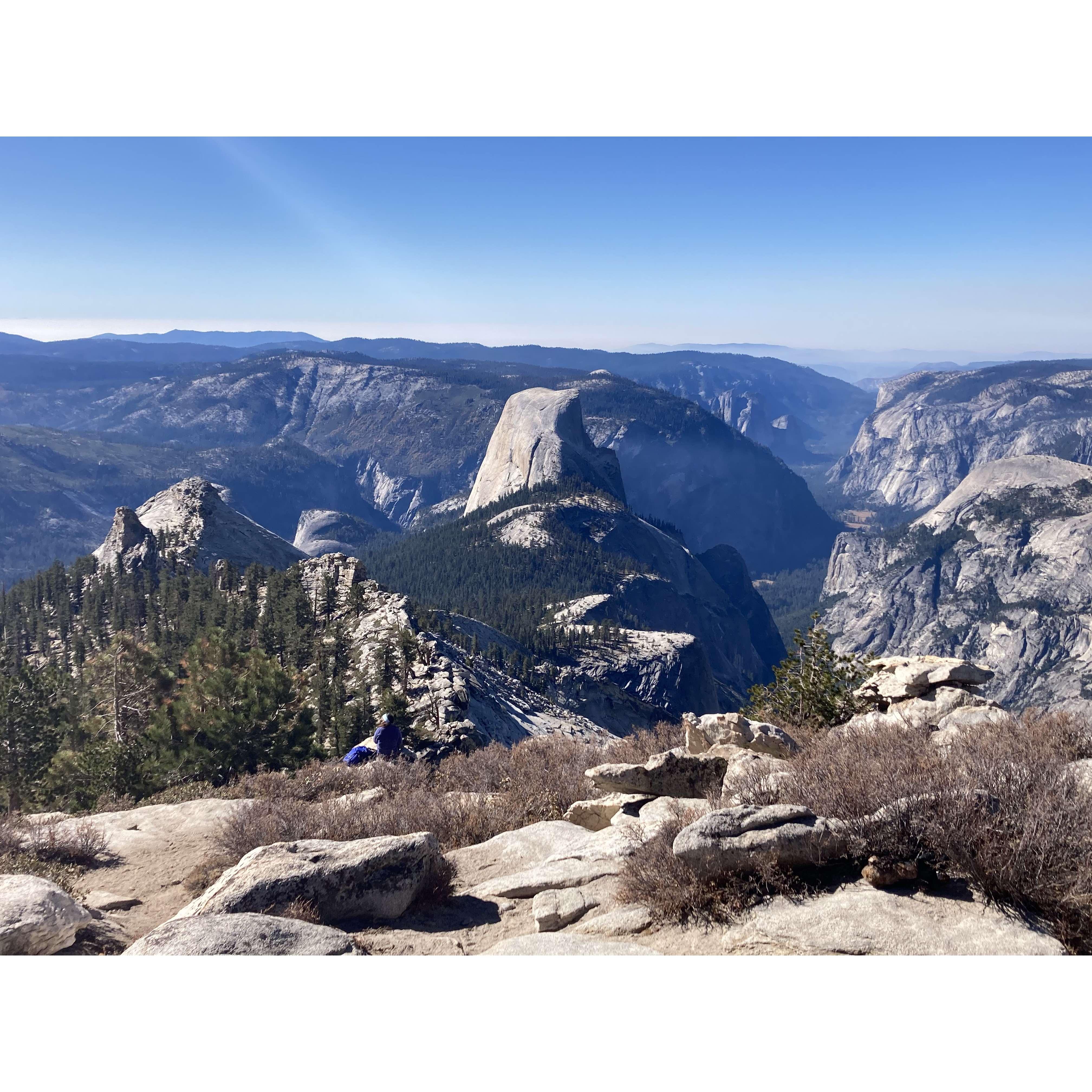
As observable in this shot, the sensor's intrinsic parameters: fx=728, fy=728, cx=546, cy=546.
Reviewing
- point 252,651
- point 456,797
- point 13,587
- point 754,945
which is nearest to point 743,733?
point 456,797

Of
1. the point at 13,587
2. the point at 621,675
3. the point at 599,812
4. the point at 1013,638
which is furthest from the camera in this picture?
the point at 1013,638

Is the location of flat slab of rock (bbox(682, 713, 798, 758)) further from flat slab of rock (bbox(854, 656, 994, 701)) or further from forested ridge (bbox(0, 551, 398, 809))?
forested ridge (bbox(0, 551, 398, 809))

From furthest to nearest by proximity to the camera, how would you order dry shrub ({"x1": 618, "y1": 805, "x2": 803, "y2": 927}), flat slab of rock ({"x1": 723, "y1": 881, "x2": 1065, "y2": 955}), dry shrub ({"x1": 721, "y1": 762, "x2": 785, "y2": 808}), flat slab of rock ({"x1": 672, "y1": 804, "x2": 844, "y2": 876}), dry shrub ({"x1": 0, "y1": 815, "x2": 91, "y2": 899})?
dry shrub ({"x1": 0, "y1": 815, "x2": 91, "y2": 899})
dry shrub ({"x1": 721, "y1": 762, "x2": 785, "y2": 808})
flat slab of rock ({"x1": 672, "y1": 804, "x2": 844, "y2": 876})
dry shrub ({"x1": 618, "y1": 805, "x2": 803, "y2": 927})
flat slab of rock ({"x1": 723, "y1": 881, "x2": 1065, "y2": 955})

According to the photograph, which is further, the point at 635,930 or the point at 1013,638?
the point at 1013,638

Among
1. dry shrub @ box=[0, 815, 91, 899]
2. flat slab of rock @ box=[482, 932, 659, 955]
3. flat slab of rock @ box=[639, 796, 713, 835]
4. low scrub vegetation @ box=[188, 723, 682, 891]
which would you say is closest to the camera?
flat slab of rock @ box=[482, 932, 659, 955]

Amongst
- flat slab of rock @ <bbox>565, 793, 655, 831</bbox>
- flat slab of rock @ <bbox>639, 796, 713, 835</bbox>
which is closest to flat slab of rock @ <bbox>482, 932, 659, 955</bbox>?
flat slab of rock @ <bbox>639, 796, 713, 835</bbox>

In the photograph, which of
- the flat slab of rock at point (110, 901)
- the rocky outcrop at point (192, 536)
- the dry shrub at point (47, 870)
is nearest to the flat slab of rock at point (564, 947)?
the flat slab of rock at point (110, 901)

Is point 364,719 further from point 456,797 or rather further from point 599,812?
point 599,812
